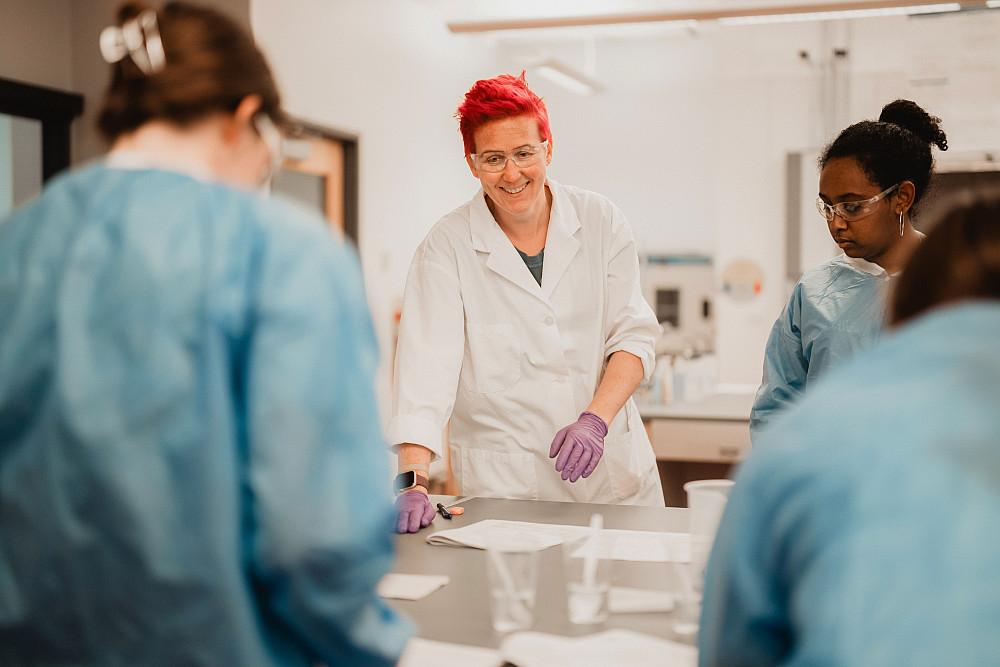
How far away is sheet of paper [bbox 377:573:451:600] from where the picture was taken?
146 centimetres

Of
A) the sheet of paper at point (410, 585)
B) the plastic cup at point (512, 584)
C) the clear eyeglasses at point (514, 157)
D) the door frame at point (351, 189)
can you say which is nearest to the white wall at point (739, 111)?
the door frame at point (351, 189)

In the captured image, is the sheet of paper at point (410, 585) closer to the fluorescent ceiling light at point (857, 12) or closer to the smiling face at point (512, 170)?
the smiling face at point (512, 170)

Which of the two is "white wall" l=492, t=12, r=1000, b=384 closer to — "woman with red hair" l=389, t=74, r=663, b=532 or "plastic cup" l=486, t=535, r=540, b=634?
"woman with red hair" l=389, t=74, r=663, b=532

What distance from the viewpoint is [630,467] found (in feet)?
7.52

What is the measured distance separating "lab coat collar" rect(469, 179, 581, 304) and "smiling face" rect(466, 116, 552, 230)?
57mm

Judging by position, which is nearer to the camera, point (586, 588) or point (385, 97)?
point (586, 588)

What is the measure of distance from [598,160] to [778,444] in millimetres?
6179

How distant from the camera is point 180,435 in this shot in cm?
87

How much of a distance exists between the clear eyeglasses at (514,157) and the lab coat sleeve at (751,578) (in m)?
1.51

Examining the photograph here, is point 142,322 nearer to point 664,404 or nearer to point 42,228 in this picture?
point 42,228

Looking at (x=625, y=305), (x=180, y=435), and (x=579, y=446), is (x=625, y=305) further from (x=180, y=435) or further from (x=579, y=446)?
(x=180, y=435)

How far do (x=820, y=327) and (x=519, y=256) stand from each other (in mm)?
692

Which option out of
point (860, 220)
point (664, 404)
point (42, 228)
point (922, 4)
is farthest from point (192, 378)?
point (664, 404)

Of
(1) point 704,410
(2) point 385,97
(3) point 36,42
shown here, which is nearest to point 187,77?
(3) point 36,42
